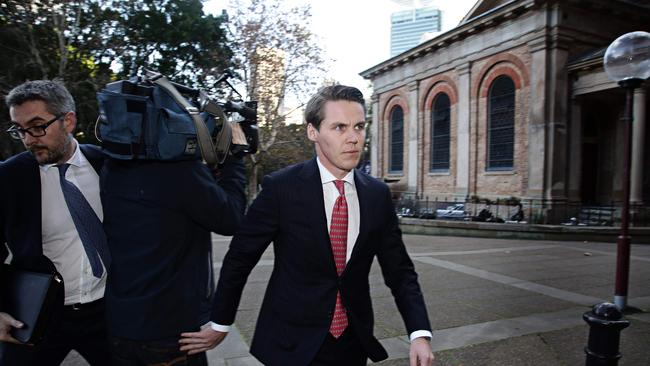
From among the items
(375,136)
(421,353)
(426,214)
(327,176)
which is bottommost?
(426,214)

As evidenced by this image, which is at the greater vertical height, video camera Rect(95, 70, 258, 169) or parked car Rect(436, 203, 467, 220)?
video camera Rect(95, 70, 258, 169)

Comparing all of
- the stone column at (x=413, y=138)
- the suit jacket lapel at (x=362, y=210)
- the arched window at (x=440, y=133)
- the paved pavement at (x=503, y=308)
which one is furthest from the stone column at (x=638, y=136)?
the suit jacket lapel at (x=362, y=210)

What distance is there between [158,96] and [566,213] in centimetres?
1759

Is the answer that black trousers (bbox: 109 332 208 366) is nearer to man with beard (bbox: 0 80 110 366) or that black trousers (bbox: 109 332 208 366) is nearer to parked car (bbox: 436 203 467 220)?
man with beard (bbox: 0 80 110 366)

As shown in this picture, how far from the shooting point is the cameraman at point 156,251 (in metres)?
1.75

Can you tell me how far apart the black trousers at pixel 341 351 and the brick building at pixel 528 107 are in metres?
16.6

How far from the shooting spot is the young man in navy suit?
6.32ft

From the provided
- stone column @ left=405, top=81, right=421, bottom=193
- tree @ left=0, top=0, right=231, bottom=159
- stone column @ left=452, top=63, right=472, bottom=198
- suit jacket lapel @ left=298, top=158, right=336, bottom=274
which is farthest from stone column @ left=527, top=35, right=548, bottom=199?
suit jacket lapel @ left=298, top=158, right=336, bottom=274

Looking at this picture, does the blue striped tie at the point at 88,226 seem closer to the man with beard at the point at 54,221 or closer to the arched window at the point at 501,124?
the man with beard at the point at 54,221

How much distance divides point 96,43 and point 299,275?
19.4 metres

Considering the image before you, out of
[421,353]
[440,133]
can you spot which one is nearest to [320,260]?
[421,353]

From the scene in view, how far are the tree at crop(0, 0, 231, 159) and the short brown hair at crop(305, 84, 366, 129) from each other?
44.7 feet

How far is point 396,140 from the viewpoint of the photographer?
90.8ft

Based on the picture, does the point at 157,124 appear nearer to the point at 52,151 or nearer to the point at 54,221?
the point at 52,151
